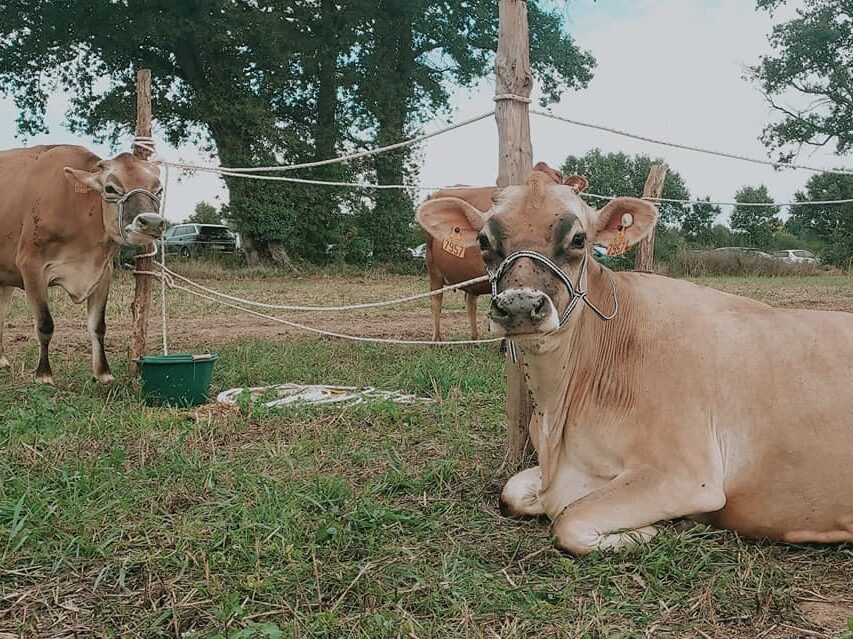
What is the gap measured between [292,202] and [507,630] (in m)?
22.3

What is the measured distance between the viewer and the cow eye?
11.4ft

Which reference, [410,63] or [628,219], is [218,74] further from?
[628,219]

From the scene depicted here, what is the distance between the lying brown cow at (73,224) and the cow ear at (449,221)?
3034mm

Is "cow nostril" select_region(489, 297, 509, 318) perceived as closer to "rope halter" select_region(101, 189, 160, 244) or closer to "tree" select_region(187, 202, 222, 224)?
"rope halter" select_region(101, 189, 160, 244)

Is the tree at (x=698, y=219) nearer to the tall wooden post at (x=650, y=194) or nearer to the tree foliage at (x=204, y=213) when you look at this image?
the tree foliage at (x=204, y=213)

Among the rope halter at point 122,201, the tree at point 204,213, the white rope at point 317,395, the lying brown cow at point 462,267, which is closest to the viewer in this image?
the white rope at point 317,395

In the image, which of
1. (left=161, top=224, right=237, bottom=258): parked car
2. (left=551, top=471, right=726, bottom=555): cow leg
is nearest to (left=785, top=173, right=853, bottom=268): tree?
(left=161, top=224, right=237, bottom=258): parked car

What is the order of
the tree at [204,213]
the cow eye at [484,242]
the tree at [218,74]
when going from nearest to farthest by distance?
the cow eye at [484,242], the tree at [218,74], the tree at [204,213]

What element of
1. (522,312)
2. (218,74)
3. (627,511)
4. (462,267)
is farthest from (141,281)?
(218,74)

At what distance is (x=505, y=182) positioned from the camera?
443 centimetres

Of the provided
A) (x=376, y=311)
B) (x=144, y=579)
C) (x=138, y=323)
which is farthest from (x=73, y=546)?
(x=376, y=311)

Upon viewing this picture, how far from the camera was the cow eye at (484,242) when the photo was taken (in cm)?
349

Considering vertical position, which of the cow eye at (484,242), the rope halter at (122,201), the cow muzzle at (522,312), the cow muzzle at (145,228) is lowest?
the cow muzzle at (522,312)

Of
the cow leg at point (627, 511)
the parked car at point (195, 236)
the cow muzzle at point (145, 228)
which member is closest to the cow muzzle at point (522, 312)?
the cow leg at point (627, 511)
